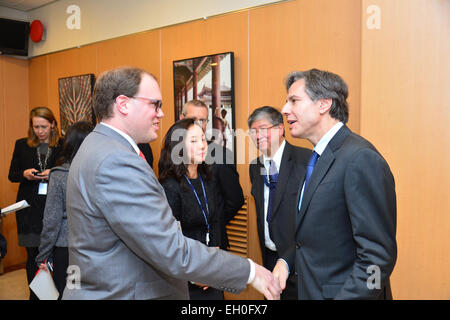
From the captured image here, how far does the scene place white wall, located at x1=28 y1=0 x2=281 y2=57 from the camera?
3.78 m

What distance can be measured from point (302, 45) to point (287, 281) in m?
1.92

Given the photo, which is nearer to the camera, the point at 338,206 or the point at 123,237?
the point at 123,237

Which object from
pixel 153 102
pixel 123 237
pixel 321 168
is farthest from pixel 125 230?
pixel 321 168

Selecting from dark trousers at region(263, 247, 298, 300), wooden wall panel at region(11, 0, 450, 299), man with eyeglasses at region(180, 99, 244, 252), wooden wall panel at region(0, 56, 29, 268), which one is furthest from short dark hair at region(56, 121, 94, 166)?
wooden wall panel at region(0, 56, 29, 268)

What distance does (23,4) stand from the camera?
5402mm

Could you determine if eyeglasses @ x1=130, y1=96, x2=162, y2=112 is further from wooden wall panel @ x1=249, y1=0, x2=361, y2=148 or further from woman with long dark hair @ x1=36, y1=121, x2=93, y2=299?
wooden wall panel @ x1=249, y1=0, x2=361, y2=148

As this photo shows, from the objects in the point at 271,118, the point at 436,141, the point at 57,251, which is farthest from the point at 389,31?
the point at 57,251

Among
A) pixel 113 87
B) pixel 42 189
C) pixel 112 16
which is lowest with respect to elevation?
pixel 42 189

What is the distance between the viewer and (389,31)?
2.45 m

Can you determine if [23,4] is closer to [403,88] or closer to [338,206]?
[403,88]

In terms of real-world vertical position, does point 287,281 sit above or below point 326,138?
below

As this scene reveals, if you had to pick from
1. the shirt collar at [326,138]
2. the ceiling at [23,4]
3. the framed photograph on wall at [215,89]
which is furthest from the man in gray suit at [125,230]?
the ceiling at [23,4]

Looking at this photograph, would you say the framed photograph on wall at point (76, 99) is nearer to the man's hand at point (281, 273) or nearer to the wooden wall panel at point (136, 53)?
the wooden wall panel at point (136, 53)
